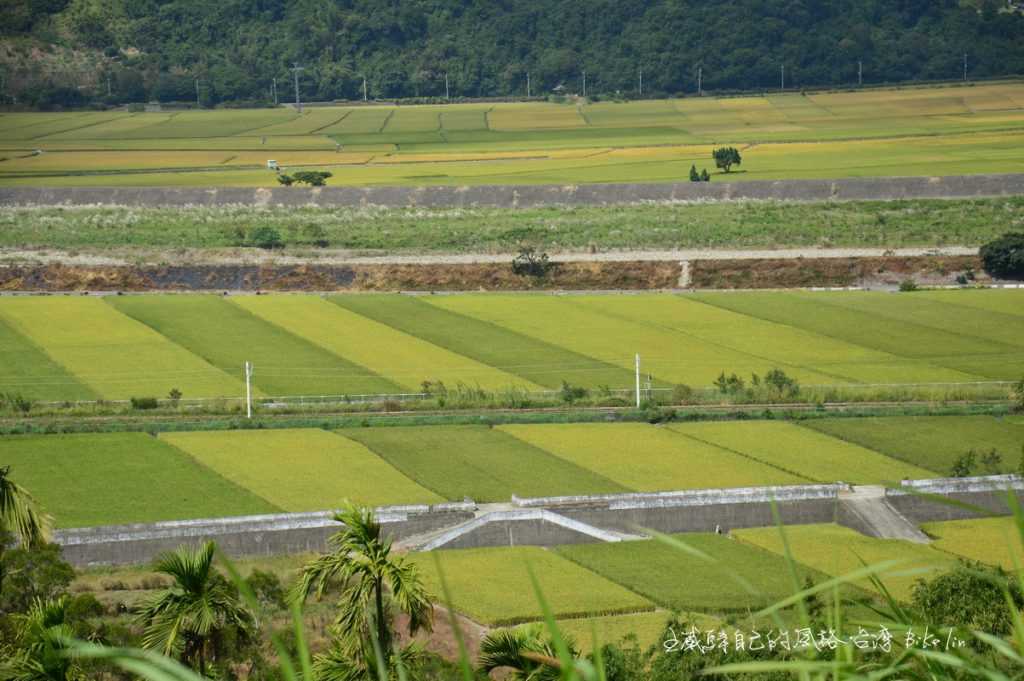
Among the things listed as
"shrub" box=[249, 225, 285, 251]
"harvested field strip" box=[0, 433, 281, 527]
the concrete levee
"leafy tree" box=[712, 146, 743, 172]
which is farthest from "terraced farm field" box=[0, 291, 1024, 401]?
"leafy tree" box=[712, 146, 743, 172]

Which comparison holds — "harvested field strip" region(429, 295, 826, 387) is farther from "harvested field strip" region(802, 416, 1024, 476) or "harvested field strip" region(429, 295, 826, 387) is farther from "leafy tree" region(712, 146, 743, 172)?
"leafy tree" region(712, 146, 743, 172)

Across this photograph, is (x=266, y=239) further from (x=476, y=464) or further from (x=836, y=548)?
(x=836, y=548)

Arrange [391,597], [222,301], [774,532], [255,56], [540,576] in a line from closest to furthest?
[391,597] → [540,576] → [774,532] → [222,301] → [255,56]

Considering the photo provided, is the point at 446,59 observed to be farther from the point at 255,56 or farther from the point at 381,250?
the point at 381,250

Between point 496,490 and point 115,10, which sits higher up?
point 115,10

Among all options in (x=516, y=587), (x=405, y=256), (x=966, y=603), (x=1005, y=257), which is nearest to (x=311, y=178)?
(x=405, y=256)

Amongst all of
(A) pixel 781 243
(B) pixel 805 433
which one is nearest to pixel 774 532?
(B) pixel 805 433

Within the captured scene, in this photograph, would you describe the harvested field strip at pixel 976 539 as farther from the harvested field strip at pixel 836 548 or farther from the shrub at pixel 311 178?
the shrub at pixel 311 178
